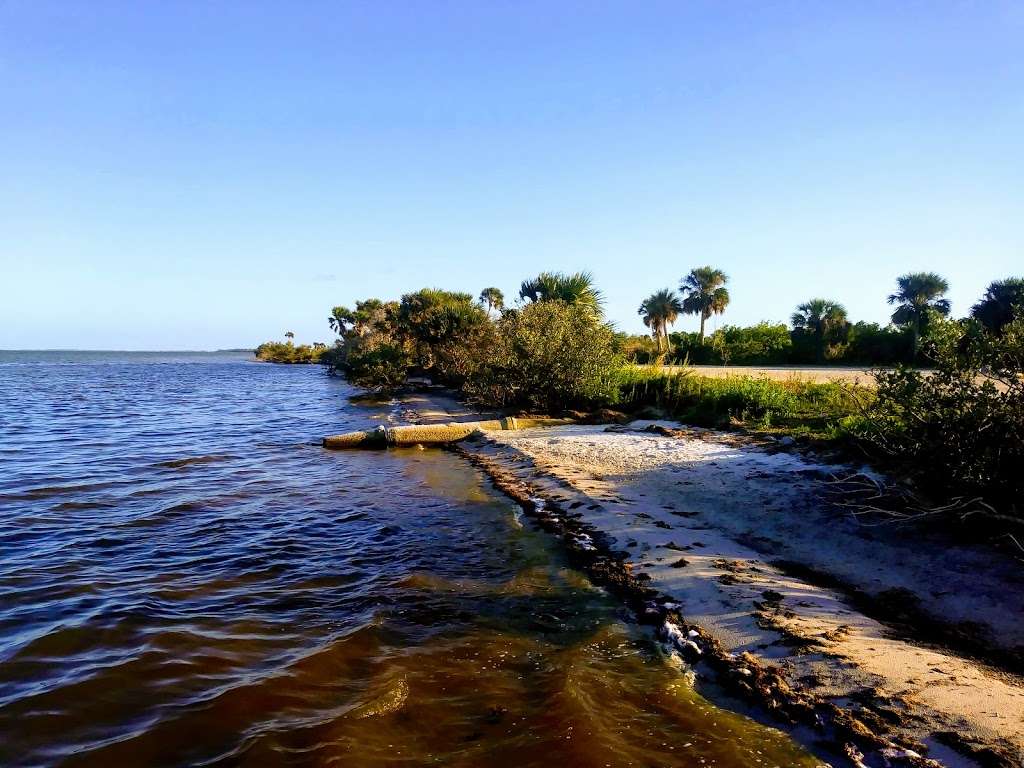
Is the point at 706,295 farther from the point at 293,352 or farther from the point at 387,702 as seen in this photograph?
the point at 293,352

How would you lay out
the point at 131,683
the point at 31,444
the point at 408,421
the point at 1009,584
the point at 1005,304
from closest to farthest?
1. the point at 131,683
2. the point at 1009,584
3. the point at 31,444
4. the point at 408,421
5. the point at 1005,304

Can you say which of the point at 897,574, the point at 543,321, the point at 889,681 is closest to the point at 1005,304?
the point at 543,321

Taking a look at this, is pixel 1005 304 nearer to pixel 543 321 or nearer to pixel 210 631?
pixel 543 321

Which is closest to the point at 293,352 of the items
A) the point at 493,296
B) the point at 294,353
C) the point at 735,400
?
the point at 294,353

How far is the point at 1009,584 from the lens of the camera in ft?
18.0

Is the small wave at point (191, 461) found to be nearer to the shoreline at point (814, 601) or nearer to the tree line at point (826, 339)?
the shoreline at point (814, 601)

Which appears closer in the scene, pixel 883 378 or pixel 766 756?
pixel 766 756

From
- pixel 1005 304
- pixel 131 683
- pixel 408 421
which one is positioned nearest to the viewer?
pixel 131 683

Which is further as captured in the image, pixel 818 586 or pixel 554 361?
pixel 554 361

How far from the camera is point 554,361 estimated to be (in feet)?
64.5

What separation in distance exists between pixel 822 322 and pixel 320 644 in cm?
4163

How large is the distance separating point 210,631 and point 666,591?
179 inches

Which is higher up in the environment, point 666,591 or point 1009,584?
point 1009,584

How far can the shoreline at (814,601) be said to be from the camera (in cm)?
→ 394
